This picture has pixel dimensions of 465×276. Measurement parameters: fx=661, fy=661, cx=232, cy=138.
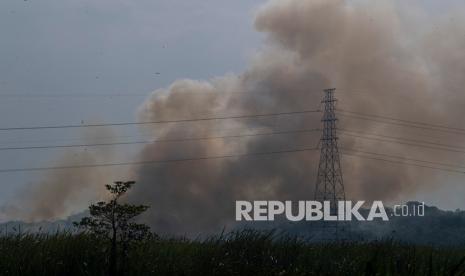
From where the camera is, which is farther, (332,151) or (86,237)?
(332,151)

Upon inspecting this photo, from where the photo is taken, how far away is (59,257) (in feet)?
79.4

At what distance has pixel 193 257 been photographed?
85.6ft

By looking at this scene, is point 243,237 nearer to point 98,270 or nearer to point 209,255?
point 209,255

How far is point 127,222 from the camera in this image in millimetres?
21312

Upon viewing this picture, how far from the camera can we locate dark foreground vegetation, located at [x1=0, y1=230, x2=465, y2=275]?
2219 cm

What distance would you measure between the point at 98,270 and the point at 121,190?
3049mm

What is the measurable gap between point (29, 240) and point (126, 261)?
7.01 meters

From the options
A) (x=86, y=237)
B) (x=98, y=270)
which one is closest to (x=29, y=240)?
(x=86, y=237)

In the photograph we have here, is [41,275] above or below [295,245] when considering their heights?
below

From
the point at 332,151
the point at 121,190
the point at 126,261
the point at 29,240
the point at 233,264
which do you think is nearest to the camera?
the point at 121,190

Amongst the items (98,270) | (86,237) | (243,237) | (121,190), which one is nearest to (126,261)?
(98,270)

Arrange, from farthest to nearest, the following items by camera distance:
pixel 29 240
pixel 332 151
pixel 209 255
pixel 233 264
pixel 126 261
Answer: pixel 332 151 < pixel 29 240 < pixel 209 255 < pixel 233 264 < pixel 126 261

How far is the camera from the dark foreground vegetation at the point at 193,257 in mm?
22188

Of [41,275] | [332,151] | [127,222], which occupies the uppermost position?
[332,151]
